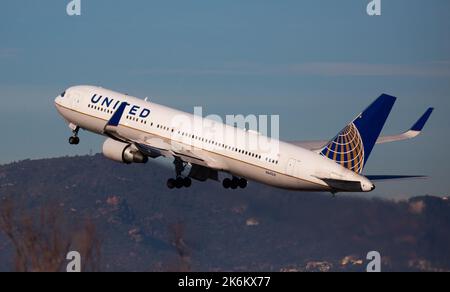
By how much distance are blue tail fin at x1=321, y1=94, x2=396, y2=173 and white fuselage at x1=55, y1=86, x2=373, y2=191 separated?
856 millimetres

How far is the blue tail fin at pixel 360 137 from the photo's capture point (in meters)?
80.5

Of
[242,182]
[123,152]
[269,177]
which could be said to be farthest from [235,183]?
[269,177]

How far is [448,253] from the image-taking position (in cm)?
8500

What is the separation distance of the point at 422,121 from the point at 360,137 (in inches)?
471

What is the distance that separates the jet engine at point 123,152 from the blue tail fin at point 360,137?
1459cm

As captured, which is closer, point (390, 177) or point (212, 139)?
point (390, 177)

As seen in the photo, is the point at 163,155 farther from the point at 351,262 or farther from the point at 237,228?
the point at 237,228

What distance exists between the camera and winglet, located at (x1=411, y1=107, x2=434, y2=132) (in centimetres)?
8988

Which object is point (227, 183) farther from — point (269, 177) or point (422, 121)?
point (422, 121)

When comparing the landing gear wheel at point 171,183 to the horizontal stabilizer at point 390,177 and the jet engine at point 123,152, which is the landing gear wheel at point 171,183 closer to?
the jet engine at point 123,152

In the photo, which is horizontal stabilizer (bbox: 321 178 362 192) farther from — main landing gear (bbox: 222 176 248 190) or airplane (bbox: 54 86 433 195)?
main landing gear (bbox: 222 176 248 190)

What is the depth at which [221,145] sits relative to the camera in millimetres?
85750

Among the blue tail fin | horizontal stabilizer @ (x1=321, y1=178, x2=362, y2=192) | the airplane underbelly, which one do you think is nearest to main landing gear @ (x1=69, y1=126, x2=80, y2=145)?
the airplane underbelly
